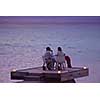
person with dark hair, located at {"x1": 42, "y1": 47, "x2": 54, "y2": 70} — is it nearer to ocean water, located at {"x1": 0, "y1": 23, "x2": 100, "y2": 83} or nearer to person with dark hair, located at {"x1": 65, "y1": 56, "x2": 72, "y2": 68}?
ocean water, located at {"x1": 0, "y1": 23, "x2": 100, "y2": 83}

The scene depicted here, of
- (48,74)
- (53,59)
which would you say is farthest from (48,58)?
(48,74)

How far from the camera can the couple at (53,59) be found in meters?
3.51

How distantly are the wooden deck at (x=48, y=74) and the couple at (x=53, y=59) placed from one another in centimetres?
6

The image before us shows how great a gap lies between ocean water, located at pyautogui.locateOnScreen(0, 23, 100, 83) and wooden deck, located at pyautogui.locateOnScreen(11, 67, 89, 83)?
0.04 m

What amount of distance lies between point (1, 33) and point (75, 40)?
2.33ft

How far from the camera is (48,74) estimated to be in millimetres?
3541

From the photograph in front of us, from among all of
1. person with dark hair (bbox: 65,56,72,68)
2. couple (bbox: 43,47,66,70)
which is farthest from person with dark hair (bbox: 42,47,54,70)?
person with dark hair (bbox: 65,56,72,68)

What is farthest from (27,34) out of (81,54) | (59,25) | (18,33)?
(81,54)

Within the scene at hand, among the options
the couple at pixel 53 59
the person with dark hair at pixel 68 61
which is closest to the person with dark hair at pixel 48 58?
the couple at pixel 53 59

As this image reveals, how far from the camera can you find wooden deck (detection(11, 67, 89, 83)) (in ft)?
11.6

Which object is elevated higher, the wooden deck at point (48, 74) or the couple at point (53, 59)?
the couple at point (53, 59)

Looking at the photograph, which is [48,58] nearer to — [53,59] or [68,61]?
[53,59]

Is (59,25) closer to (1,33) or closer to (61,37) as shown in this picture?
(61,37)

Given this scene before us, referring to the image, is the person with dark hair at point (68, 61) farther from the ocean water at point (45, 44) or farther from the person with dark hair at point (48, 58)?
the person with dark hair at point (48, 58)
